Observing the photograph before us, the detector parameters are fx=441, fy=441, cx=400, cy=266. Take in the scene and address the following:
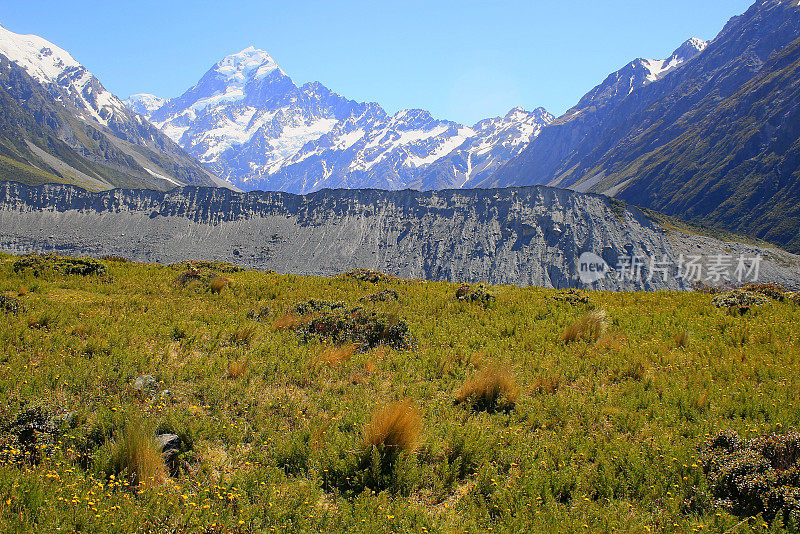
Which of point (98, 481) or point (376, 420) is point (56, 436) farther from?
point (376, 420)

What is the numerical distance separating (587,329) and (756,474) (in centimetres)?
612

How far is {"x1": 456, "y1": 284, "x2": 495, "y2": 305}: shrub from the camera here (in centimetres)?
1456

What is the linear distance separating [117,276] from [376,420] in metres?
14.3

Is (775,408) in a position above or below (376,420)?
above

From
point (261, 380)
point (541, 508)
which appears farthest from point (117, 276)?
point (541, 508)

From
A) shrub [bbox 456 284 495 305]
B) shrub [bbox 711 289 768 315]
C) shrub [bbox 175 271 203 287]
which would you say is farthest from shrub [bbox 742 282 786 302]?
shrub [bbox 175 271 203 287]

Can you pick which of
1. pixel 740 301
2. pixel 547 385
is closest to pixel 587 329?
pixel 547 385

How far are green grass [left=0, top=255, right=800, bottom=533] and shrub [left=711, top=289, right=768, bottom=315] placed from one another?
1.88ft

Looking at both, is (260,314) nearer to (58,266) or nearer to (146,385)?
(146,385)

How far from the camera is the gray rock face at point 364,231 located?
3162 inches

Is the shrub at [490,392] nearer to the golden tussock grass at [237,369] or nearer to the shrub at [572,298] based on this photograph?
the golden tussock grass at [237,369]

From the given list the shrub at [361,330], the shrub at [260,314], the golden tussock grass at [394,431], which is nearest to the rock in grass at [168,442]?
the golden tussock grass at [394,431]

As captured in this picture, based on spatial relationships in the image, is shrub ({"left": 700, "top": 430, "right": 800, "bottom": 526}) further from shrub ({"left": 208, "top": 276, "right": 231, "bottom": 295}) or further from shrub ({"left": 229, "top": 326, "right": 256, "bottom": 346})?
shrub ({"left": 208, "top": 276, "right": 231, "bottom": 295})

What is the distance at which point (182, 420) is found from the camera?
623 centimetres
